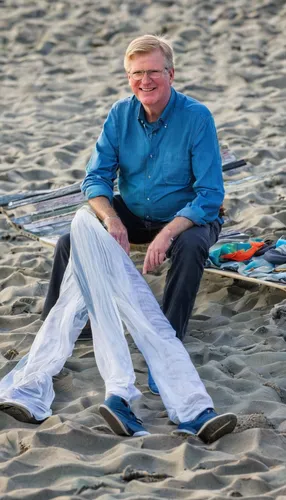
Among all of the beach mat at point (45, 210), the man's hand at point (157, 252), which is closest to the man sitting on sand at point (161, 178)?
the man's hand at point (157, 252)

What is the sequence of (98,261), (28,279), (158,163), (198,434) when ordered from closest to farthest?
(198,434), (98,261), (158,163), (28,279)

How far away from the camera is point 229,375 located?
A: 432 centimetres

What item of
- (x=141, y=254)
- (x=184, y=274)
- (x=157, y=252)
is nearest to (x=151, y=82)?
(x=157, y=252)

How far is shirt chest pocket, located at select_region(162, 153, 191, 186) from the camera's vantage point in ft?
15.1

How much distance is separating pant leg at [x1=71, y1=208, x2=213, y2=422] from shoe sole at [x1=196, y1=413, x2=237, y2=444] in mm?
106

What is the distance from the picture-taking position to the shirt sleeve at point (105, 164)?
473cm

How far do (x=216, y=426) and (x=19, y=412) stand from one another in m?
0.81

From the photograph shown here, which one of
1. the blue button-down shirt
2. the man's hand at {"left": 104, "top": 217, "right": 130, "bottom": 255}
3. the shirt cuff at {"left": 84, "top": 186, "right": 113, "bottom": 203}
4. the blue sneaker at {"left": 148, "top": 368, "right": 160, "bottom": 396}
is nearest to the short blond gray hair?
the blue button-down shirt

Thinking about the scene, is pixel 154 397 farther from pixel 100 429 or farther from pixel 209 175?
pixel 209 175

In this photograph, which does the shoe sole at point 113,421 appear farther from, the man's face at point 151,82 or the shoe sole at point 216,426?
the man's face at point 151,82

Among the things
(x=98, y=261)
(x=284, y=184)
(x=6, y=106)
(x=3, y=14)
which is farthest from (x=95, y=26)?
(x=98, y=261)

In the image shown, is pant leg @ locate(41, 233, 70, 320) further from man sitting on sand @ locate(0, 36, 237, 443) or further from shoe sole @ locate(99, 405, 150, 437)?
shoe sole @ locate(99, 405, 150, 437)

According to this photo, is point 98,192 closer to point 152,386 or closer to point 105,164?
point 105,164

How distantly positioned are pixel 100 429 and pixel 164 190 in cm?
142
